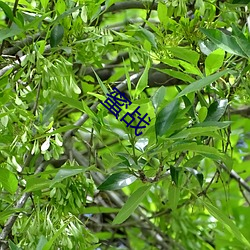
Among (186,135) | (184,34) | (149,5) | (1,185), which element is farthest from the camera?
(149,5)

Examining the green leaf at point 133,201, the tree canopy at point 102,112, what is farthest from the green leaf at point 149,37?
the green leaf at point 133,201

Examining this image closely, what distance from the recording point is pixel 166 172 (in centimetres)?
92

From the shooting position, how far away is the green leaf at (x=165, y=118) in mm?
786

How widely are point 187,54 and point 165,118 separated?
0.12m

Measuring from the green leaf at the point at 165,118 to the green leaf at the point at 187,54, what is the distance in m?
0.09

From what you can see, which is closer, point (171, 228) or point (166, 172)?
point (166, 172)

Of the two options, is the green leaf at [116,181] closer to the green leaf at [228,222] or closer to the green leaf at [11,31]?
the green leaf at [228,222]

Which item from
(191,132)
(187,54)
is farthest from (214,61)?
(191,132)

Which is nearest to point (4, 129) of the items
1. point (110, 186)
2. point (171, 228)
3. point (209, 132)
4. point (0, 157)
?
point (0, 157)

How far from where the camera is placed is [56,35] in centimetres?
90

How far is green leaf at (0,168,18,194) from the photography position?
2.74 ft

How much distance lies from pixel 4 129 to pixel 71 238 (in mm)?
165

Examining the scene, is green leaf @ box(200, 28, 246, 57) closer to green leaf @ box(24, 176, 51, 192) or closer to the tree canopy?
the tree canopy

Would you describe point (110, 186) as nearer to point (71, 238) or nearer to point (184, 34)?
point (71, 238)
